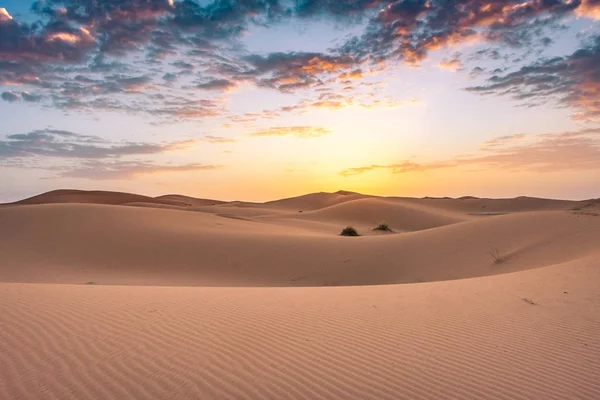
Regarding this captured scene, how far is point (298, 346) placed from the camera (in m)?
4.20

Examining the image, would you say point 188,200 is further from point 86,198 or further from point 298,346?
point 298,346

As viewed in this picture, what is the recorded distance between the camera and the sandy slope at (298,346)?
3318mm

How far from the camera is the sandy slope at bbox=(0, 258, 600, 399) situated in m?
3.32

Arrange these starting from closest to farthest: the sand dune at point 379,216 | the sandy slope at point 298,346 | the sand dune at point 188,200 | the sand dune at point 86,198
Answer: the sandy slope at point 298,346 → the sand dune at point 379,216 → the sand dune at point 86,198 → the sand dune at point 188,200

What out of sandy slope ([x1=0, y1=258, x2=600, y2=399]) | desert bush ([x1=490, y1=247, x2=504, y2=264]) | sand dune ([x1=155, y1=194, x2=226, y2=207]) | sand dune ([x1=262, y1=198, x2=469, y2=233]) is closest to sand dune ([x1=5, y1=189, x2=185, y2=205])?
sand dune ([x1=155, y1=194, x2=226, y2=207])

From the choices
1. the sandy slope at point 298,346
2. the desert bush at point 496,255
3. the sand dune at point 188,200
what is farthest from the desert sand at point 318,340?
the sand dune at point 188,200

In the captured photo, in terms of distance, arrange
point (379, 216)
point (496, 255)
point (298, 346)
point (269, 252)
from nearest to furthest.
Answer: point (298, 346), point (496, 255), point (269, 252), point (379, 216)

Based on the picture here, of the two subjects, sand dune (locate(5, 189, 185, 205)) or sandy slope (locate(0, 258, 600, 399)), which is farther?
sand dune (locate(5, 189, 185, 205))

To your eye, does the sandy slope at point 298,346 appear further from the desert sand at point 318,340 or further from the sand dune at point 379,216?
the sand dune at point 379,216

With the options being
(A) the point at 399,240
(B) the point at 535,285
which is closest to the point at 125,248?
(A) the point at 399,240

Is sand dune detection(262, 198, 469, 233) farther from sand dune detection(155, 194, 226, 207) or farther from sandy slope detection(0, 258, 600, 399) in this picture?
sand dune detection(155, 194, 226, 207)

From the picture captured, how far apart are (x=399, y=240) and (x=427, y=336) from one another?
1207 centimetres

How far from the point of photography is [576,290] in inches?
265

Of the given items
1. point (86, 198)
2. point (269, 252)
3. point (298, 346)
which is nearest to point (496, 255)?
point (269, 252)
